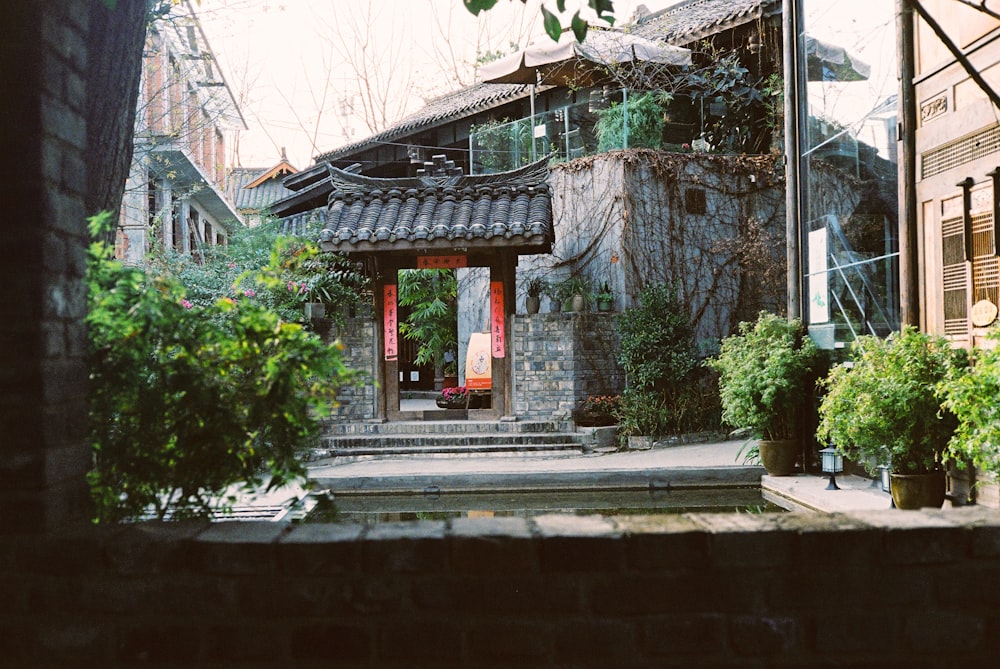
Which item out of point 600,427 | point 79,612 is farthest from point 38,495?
point 600,427

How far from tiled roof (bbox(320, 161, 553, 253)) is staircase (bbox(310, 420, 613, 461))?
2.61 metres

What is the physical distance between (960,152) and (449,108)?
46.0 ft

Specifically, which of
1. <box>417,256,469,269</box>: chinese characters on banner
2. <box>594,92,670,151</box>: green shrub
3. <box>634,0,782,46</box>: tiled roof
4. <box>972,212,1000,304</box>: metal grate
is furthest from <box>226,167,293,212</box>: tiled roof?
<box>972,212,1000,304</box>: metal grate

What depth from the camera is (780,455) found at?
9016 millimetres

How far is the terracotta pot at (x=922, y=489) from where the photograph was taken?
21.7ft

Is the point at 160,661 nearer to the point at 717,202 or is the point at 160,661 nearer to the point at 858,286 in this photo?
the point at 858,286

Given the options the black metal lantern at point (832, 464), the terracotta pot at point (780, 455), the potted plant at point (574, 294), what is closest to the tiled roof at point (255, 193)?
the potted plant at point (574, 294)

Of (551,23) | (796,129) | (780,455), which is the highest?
(796,129)

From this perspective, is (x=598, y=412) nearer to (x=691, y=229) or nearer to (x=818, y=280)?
(x=691, y=229)

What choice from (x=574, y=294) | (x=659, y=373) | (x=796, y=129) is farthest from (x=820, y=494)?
(x=574, y=294)

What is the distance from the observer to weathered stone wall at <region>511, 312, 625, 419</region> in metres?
12.9

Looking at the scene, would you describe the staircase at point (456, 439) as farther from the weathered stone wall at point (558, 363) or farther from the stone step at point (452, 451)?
the weathered stone wall at point (558, 363)

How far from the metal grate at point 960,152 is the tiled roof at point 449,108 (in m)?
10.6

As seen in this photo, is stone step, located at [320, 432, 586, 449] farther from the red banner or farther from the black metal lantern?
the black metal lantern
